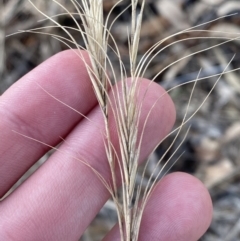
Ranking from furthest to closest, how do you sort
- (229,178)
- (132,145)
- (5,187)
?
(229,178), (5,187), (132,145)

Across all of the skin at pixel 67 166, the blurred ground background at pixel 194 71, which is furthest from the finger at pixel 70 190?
the blurred ground background at pixel 194 71

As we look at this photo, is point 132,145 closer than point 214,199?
Yes

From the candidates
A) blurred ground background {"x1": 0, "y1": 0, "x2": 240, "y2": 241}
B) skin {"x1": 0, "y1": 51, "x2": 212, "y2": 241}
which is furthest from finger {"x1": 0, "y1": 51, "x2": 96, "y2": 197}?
blurred ground background {"x1": 0, "y1": 0, "x2": 240, "y2": 241}

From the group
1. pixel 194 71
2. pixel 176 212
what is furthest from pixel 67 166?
pixel 194 71

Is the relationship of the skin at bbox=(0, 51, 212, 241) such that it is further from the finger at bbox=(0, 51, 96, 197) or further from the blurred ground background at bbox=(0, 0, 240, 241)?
the blurred ground background at bbox=(0, 0, 240, 241)

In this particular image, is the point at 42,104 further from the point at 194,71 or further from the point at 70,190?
the point at 194,71

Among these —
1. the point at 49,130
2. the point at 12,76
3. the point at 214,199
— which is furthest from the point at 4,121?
the point at 214,199

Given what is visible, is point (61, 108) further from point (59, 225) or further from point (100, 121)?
point (59, 225)
